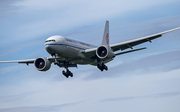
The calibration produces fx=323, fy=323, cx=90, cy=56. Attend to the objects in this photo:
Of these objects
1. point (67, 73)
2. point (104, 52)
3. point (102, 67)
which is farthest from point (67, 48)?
point (102, 67)

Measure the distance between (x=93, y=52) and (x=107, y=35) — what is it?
1301 centimetres

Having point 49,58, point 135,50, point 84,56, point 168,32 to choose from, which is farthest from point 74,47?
point 168,32

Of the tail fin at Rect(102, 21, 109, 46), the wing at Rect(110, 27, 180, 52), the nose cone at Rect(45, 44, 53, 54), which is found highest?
the tail fin at Rect(102, 21, 109, 46)

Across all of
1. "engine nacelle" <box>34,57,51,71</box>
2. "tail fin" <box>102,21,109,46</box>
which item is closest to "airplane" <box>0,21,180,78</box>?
"engine nacelle" <box>34,57,51,71</box>

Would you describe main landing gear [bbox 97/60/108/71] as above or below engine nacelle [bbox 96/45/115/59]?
below

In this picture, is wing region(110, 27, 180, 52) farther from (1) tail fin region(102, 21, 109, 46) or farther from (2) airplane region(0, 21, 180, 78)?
(1) tail fin region(102, 21, 109, 46)

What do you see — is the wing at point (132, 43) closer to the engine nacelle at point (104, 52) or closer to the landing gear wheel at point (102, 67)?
the engine nacelle at point (104, 52)

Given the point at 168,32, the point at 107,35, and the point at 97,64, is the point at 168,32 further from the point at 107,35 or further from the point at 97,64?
the point at 107,35

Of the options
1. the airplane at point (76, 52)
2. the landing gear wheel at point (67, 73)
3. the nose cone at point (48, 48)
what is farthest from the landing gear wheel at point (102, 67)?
the nose cone at point (48, 48)

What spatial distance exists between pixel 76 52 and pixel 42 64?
6.90 metres

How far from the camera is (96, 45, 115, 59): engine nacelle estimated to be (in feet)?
158

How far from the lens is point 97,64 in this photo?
52.7 meters

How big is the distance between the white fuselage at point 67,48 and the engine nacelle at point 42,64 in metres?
3.96

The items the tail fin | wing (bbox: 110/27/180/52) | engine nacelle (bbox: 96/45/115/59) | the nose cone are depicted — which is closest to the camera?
the nose cone
